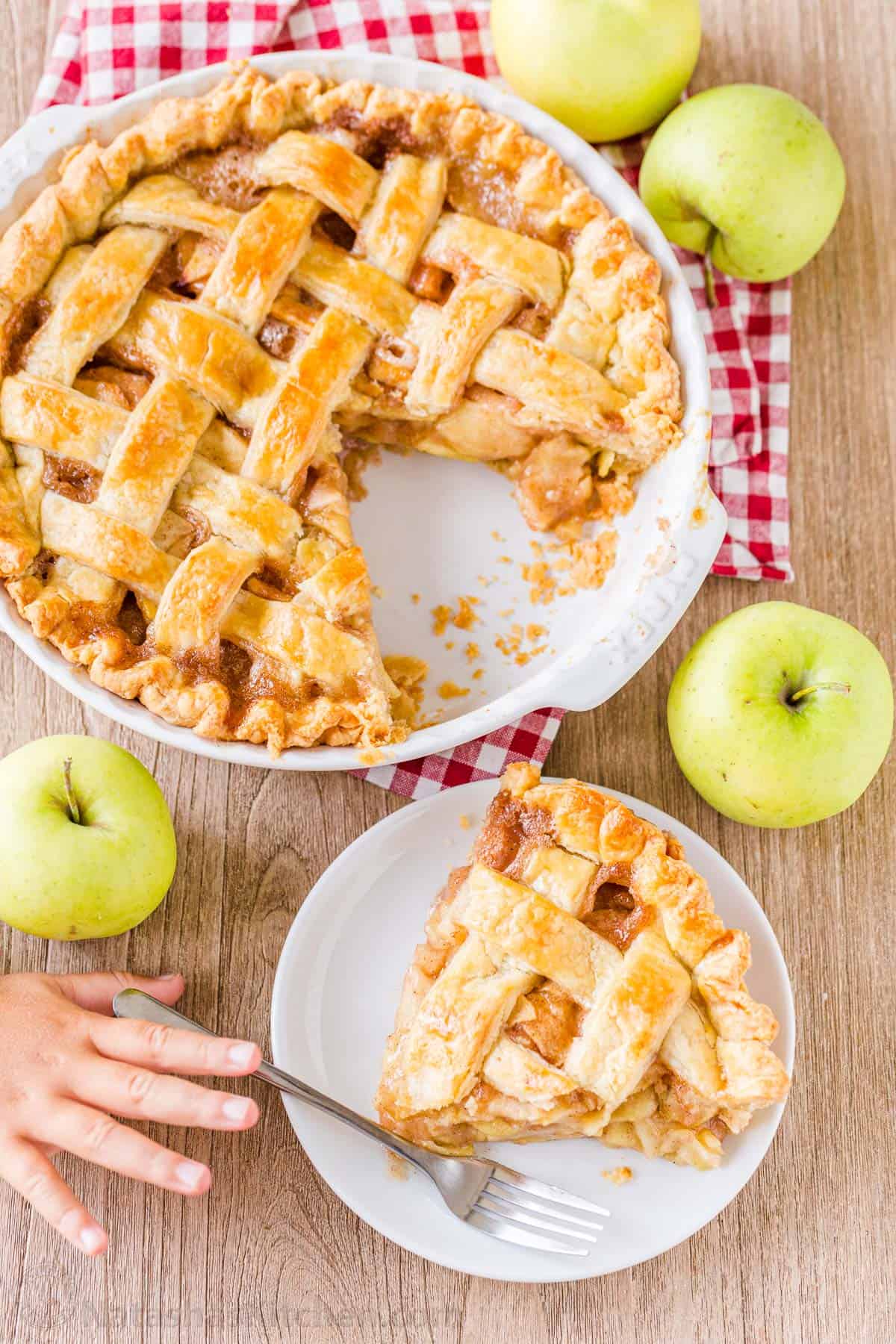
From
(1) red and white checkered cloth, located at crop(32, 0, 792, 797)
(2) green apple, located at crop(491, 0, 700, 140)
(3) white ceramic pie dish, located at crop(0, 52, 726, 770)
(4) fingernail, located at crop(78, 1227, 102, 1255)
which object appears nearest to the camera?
(4) fingernail, located at crop(78, 1227, 102, 1255)

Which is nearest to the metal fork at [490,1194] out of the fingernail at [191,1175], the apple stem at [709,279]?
the fingernail at [191,1175]

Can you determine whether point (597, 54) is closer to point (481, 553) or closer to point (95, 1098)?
point (481, 553)

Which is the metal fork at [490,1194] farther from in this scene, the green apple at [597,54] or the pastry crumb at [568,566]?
the green apple at [597,54]

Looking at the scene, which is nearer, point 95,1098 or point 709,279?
point 95,1098

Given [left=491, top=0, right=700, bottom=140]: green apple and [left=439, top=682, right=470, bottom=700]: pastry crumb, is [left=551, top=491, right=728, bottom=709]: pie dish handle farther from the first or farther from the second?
[left=491, top=0, right=700, bottom=140]: green apple

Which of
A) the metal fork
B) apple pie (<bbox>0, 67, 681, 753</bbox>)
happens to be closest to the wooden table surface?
the metal fork

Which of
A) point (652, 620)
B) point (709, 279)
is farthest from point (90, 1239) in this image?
point (709, 279)

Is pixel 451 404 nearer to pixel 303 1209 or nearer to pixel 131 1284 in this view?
pixel 303 1209

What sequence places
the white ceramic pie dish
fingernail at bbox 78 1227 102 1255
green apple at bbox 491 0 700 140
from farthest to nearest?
green apple at bbox 491 0 700 140 → the white ceramic pie dish → fingernail at bbox 78 1227 102 1255
